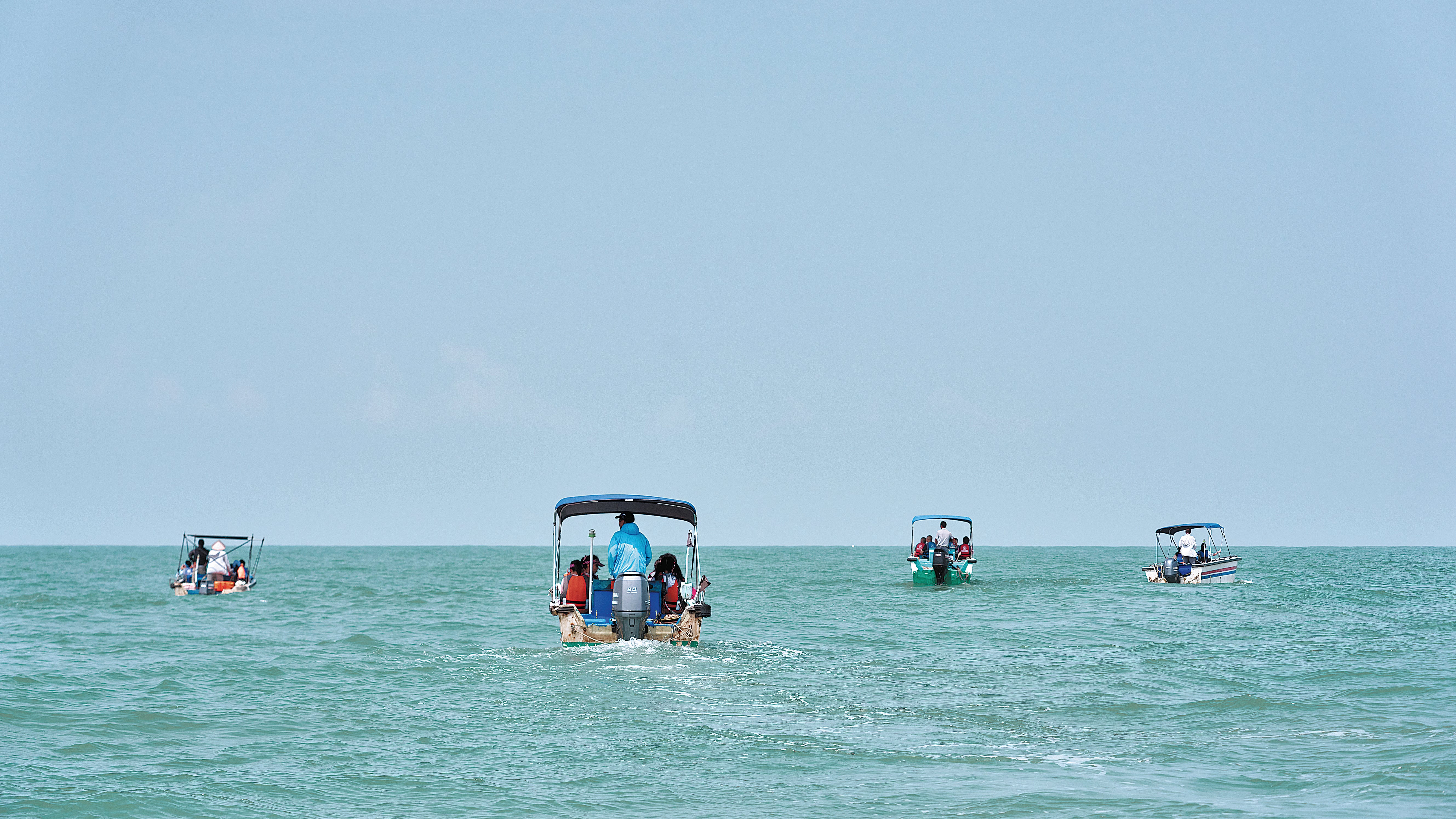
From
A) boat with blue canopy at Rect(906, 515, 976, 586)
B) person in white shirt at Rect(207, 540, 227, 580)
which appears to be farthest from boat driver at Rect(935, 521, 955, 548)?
person in white shirt at Rect(207, 540, 227, 580)

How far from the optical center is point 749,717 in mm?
14516

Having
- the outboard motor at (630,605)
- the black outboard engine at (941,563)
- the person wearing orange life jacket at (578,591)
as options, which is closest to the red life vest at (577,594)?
the person wearing orange life jacket at (578,591)

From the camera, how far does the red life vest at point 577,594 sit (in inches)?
826

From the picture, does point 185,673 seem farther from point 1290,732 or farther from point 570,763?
point 1290,732

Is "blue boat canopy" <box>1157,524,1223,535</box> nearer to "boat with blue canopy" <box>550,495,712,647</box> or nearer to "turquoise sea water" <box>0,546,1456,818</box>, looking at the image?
"turquoise sea water" <box>0,546,1456,818</box>

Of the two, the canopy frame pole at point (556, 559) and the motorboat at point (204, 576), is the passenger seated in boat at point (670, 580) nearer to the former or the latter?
the canopy frame pole at point (556, 559)

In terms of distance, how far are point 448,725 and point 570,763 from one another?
9.45 feet

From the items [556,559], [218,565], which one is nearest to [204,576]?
[218,565]

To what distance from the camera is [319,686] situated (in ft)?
57.8

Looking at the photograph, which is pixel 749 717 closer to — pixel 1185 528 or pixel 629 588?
pixel 629 588

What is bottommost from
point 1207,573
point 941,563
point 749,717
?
point 749,717

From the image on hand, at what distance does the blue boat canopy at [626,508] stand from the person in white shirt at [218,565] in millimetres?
25252

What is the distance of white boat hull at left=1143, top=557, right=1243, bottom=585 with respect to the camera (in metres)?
42.8

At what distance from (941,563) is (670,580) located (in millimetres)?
22538
